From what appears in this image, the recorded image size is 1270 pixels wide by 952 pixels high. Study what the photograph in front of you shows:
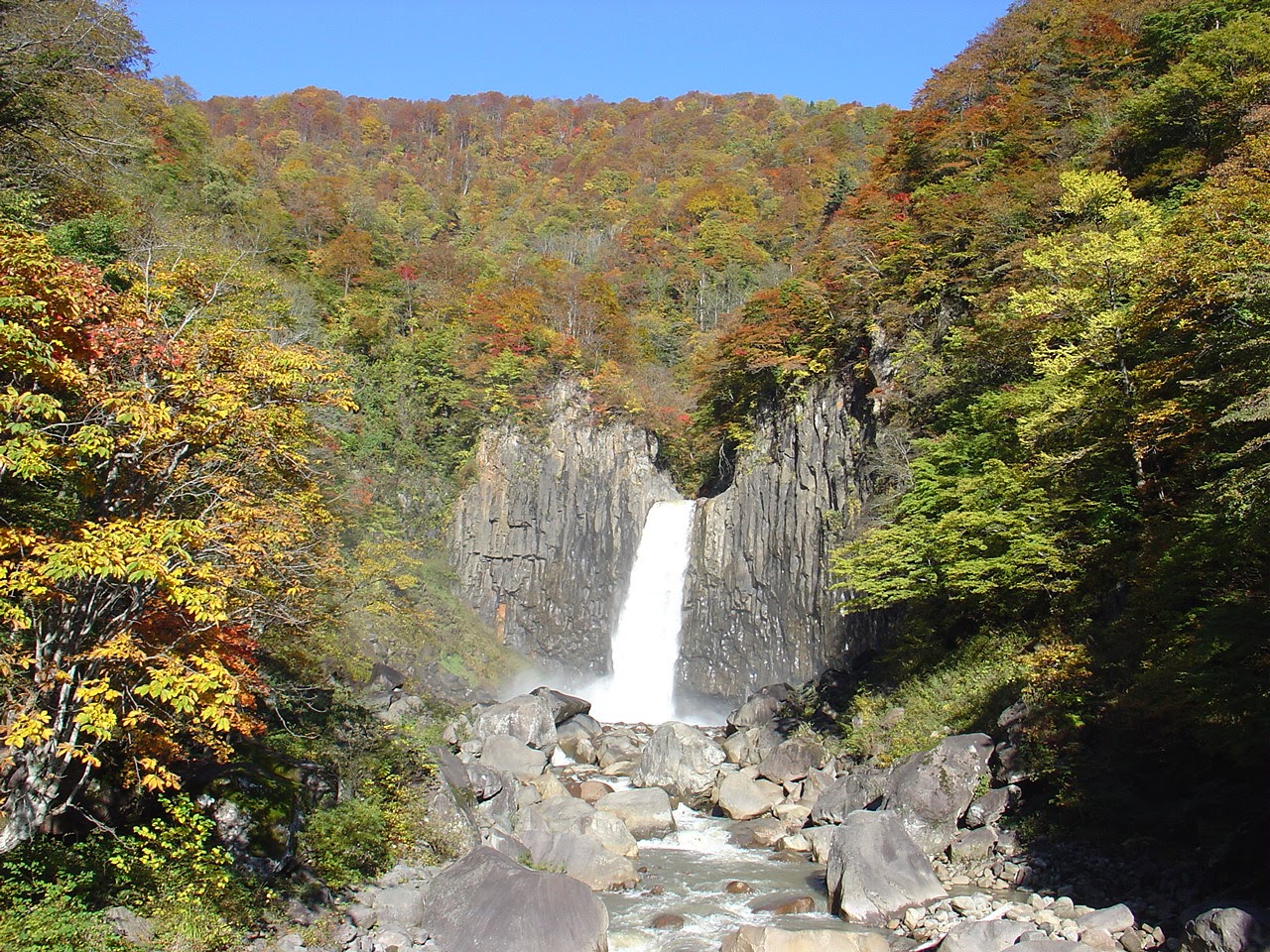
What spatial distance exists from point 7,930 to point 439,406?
1298 inches

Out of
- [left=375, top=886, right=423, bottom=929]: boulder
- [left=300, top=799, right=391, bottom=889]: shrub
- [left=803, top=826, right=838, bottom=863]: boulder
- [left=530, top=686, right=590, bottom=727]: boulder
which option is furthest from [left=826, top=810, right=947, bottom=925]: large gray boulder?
[left=530, top=686, right=590, bottom=727]: boulder

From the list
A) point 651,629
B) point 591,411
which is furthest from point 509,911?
point 591,411

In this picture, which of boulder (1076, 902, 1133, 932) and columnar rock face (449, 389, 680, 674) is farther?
columnar rock face (449, 389, 680, 674)

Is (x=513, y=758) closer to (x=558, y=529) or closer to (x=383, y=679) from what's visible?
(x=383, y=679)

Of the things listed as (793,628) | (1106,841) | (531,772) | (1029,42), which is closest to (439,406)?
(793,628)

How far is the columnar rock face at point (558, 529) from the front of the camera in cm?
3297

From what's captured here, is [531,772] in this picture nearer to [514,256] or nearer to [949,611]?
[949,611]

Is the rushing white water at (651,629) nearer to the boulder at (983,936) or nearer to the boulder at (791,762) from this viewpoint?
the boulder at (791,762)

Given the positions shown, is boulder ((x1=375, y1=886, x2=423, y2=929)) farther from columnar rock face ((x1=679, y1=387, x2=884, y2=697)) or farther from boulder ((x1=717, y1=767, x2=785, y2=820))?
columnar rock face ((x1=679, y1=387, x2=884, y2=697))

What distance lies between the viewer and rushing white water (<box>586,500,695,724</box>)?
30250 millimetres

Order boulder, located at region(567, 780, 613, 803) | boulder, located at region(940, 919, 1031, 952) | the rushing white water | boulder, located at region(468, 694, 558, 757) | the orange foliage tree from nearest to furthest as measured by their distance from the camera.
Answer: the orange foliage tree
boulder, located at region(940, 919, 1031, 952)
boulder, located at region(567, 780, 613, 803)
boulder, located at region(468, 694, 558, 757)
the rushing white water

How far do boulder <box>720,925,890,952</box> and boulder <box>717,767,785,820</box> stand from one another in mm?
6984

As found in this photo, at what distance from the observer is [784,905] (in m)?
11.6

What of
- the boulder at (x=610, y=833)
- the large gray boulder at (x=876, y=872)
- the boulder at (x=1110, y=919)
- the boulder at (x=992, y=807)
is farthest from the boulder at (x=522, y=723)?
the boulder at (x=1110, y=919)
